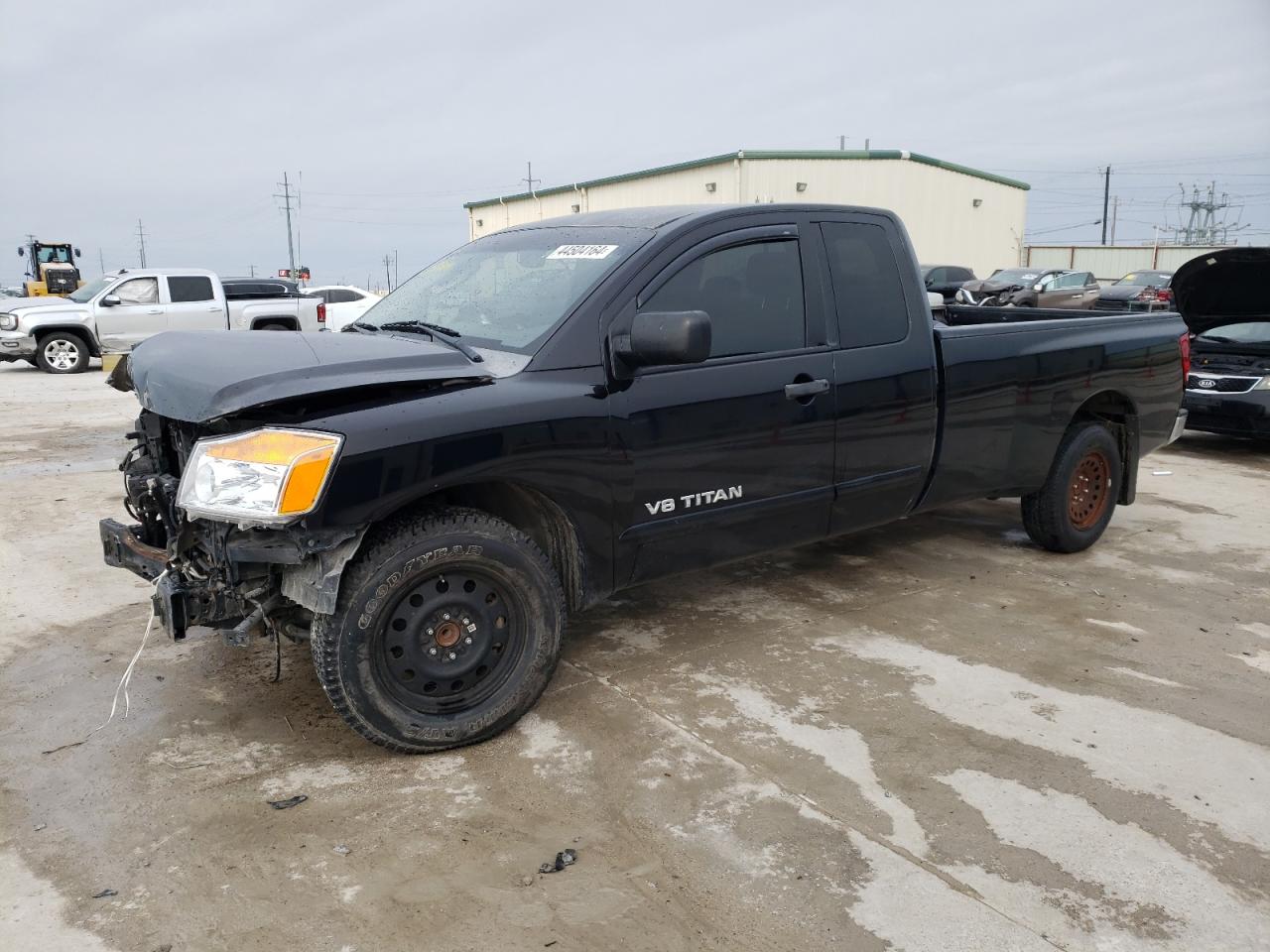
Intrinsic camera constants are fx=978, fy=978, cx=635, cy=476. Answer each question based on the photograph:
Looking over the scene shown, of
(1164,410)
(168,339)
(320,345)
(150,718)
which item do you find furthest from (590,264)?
(1164,410)

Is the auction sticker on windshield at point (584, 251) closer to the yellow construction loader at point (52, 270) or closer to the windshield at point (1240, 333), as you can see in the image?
the windshield at point (1240, 333)

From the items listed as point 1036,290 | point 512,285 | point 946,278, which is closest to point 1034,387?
point 512,285

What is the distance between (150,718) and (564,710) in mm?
1486

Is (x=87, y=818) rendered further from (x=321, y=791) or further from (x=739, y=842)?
(x=739, y=842)

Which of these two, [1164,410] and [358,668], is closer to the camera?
[358,668]

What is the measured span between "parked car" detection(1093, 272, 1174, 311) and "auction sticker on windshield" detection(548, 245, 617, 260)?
15.7 m

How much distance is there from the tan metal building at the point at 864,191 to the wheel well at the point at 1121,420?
2221 centimetres

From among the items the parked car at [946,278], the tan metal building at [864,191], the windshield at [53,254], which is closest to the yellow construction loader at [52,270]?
the windshield at [53,254]

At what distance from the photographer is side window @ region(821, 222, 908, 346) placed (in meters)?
4.23

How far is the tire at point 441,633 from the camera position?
3.01m

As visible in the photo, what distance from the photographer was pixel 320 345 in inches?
134

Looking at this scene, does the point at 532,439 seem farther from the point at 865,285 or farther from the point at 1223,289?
the point at 1223,289

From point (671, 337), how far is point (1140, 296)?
21616 mm

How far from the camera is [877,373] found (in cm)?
426
